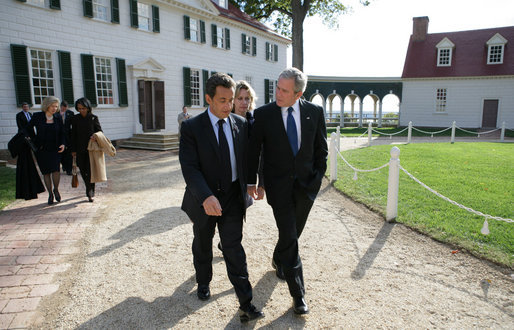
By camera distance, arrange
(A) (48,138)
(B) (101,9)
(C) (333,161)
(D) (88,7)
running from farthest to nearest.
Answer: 1. (B) (101,9)
2. (D) (88,7)
3. (C) (333,161)
4. (A) (48,138)

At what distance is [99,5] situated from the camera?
14203 millimetres

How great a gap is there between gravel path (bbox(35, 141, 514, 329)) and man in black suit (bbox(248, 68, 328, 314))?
0.48 meters

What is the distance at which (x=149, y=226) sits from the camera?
209 inches

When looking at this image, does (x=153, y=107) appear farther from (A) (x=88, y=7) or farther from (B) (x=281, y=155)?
(B) (x=281, y=155)

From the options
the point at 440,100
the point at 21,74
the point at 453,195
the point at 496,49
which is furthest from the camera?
the point at 440,100

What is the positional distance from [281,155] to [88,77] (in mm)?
13097

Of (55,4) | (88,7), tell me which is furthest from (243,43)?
(55,4)

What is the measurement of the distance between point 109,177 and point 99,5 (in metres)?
8.91

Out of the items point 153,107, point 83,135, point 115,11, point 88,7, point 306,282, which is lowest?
point 306,282

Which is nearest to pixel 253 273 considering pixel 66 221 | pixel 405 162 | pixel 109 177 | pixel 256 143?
pixel 256 143

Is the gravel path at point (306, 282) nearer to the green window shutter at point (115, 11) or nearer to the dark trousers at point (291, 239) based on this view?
the dark trousers at point (291, 239)

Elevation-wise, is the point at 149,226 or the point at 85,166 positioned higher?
the point at 85,166

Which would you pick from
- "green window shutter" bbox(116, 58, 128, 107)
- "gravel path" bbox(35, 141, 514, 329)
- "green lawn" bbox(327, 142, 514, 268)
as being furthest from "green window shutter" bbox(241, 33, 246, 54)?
"gravel path" bbox(35, 141, 514, 329)

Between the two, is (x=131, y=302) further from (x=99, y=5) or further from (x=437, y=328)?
(x=99, y=5)
